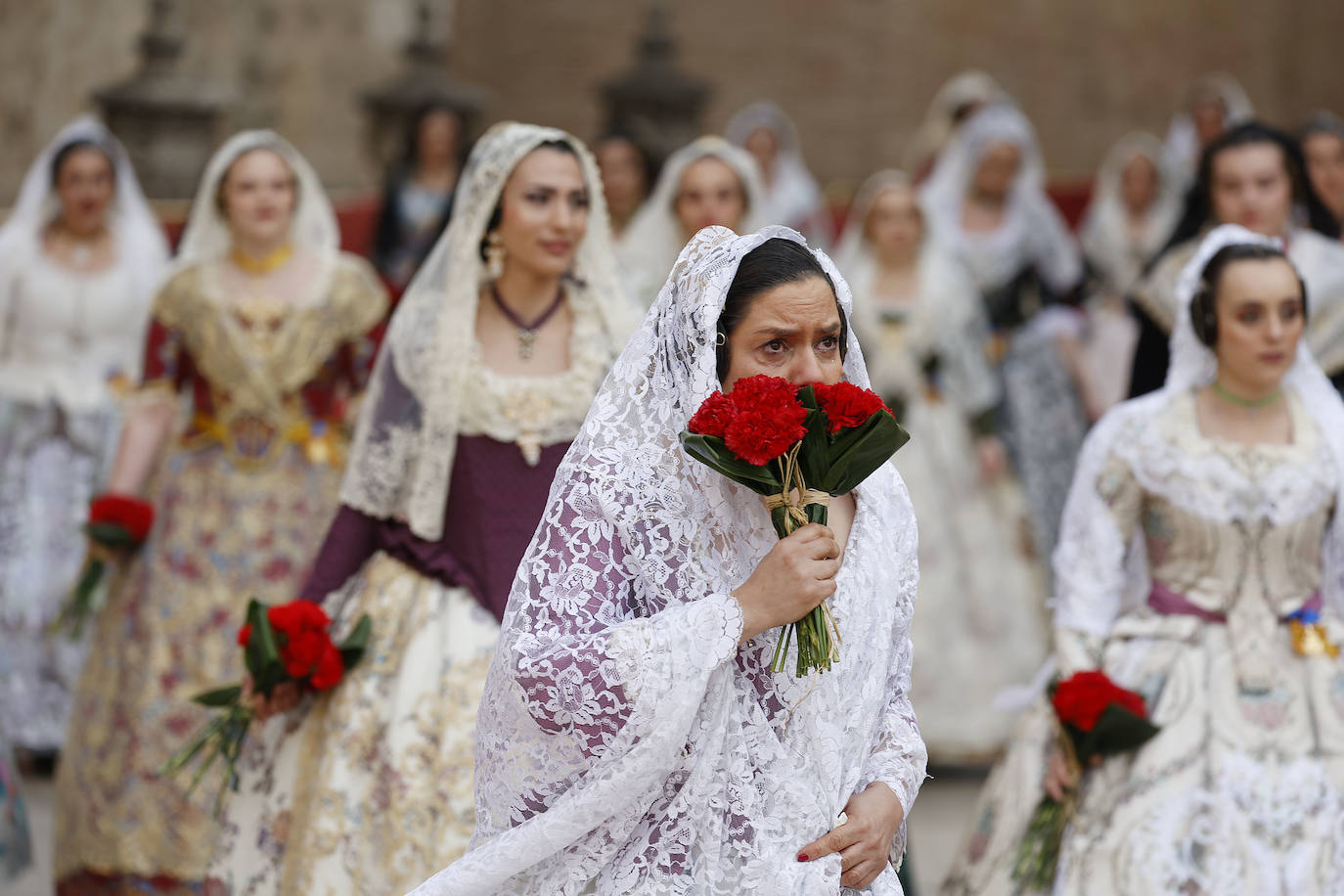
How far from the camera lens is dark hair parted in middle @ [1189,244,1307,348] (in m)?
5.15

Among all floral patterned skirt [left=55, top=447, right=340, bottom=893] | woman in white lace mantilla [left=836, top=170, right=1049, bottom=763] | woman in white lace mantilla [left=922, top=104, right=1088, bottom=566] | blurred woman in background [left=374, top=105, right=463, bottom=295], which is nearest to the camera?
floral patterned skirt [left=55, top=447, right=340, bottom=893]

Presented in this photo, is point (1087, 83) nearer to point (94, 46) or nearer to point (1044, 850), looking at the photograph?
point (94, 46)

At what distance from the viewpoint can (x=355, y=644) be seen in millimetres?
4719

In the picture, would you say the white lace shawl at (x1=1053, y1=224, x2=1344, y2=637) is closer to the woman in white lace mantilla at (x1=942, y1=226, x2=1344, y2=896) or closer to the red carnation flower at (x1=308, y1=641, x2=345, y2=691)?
the woman in white lace mantilla at (x1=942, y1=226, x2=1344, y2=896)

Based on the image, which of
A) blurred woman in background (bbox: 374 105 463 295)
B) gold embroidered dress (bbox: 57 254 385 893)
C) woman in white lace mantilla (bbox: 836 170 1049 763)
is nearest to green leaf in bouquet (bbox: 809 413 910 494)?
gold embroidered dress (bbox: 57 254 385 893)

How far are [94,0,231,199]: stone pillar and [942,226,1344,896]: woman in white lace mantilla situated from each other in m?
9.84

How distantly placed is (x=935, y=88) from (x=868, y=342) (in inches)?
421

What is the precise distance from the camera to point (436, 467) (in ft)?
15.8

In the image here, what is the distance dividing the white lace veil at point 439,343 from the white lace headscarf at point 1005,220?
4.52m

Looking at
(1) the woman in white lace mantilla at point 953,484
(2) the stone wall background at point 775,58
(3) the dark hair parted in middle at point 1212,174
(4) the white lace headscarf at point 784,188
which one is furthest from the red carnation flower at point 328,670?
(2) the stone wall background at point 775,58

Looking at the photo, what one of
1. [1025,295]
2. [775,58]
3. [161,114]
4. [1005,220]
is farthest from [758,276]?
[775,58]

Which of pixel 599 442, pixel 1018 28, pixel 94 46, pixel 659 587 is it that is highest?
pixel 1018 28

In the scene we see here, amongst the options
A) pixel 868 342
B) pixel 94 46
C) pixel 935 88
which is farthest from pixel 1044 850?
pixel 935 88

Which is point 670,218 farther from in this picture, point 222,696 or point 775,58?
point 775,58
